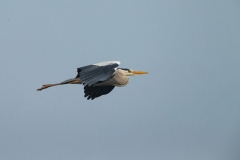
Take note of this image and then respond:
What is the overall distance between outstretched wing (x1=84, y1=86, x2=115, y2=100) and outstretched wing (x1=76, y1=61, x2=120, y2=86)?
5.28 feet

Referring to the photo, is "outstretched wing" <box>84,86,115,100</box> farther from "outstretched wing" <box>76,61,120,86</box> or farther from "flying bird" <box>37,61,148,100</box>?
"outstretched wing" <box>76,61,120,86</box>

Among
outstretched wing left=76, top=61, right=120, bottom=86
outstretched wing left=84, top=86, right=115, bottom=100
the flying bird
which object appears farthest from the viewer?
outstretched wing left=84, top=86, right=115, bottom=100

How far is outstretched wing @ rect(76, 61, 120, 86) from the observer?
89.9 feet

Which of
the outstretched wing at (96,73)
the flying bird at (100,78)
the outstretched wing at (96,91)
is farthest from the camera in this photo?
the outstretched wing at (96,91)

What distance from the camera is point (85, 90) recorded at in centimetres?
3028

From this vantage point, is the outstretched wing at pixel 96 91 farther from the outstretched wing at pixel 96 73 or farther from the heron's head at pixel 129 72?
the outstretched wing at pixel 96 73

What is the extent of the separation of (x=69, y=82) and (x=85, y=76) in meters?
2.47

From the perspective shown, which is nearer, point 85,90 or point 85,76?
point 85,76

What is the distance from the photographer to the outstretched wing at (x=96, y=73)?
27.4 m

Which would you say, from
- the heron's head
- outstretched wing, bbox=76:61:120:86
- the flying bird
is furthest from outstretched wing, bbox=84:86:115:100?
outstretched wing, bbox=76:61:120:86

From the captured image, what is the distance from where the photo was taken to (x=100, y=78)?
27.4 m

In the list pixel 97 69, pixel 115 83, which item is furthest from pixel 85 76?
pixel 115 83

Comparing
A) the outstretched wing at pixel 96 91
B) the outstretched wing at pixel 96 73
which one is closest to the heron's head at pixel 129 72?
the outstretched wing at pixel 96 91

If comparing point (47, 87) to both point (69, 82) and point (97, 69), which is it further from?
point (97, 69)
